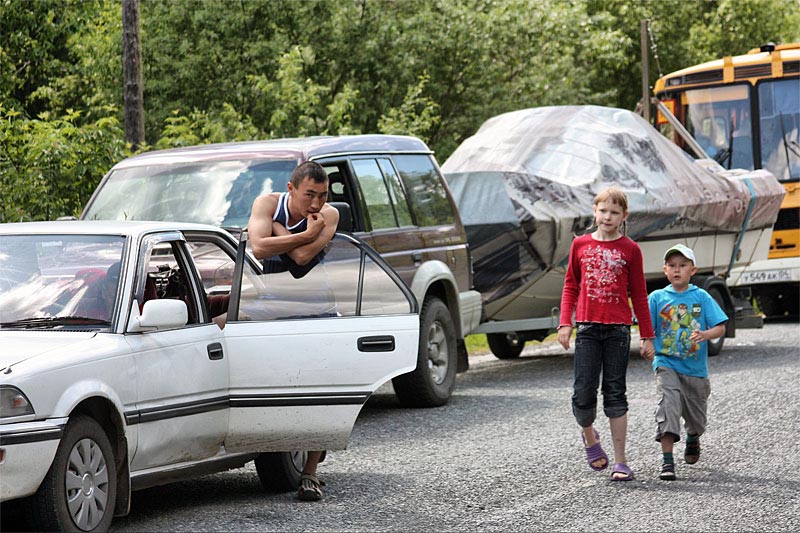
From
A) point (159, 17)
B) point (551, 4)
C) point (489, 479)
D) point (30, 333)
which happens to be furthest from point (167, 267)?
point (551, 4)

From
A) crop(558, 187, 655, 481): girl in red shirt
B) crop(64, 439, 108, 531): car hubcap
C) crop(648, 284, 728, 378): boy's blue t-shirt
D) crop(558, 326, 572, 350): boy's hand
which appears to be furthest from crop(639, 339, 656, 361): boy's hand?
crop(64, 439, 108, 531): car hubcap

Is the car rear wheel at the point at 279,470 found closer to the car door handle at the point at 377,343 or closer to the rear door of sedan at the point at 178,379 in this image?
the rear door of sedan at the point at 178,379

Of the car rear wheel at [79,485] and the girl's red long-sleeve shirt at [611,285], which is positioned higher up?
the girl's red long-sleeve shirt at [611,285]

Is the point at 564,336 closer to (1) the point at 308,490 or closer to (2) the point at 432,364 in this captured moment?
(1) the point at 308,490

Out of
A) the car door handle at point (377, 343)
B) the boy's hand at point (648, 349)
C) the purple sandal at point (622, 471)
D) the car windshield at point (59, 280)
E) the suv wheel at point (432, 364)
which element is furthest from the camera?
the suv wheel at point (432, 364)

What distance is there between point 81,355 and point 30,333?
40 centimetres

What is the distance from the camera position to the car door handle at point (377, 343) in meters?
7.25

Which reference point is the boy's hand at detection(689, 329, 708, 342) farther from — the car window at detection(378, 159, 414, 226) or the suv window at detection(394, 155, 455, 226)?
the suv window at detection(394, 155, 455, 226)

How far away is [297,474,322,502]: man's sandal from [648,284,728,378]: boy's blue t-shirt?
2335 millimetres

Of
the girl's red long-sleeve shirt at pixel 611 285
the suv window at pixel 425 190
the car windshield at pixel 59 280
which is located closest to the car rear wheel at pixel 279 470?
the car windshield at pixel 59 280

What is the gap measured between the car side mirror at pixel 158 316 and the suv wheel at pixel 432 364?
485 cm

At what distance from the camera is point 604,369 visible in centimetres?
838

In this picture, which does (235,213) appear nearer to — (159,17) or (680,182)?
(680,182)

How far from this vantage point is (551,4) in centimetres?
3186
